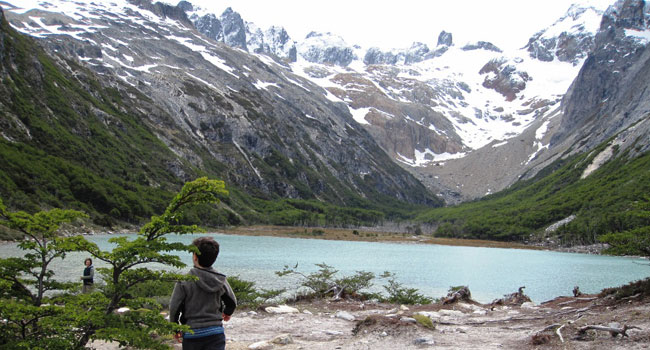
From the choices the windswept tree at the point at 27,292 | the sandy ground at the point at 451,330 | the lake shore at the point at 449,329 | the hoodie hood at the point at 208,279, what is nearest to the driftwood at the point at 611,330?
the lake shore at the point at 449,329

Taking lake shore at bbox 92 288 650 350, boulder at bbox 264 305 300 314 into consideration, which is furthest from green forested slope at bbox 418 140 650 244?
boulder at bbox 264 305 300 314

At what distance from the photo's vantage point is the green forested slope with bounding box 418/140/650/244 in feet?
390

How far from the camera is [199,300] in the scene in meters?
6.95

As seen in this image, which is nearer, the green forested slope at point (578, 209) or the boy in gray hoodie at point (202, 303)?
the boy in gray hoodie at point (202, 303)

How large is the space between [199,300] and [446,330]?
36.2 feet

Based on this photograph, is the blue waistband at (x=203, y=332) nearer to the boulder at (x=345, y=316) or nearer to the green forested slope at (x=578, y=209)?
the boulder at (x=345, y=316)

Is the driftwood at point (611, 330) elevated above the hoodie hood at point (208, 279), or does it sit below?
below

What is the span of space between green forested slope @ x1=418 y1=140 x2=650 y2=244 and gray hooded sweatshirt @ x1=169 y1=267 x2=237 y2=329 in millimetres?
116675

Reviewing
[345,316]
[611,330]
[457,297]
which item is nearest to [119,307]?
[611,330]

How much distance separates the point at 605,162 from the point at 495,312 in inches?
7332

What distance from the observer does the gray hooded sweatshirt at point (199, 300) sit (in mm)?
6879

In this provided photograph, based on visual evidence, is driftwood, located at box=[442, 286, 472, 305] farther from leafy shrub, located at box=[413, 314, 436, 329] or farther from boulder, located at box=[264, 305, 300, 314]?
leafy shrub, located at box=[413, 314, 436, 329]

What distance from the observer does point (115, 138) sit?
154125 millimetres

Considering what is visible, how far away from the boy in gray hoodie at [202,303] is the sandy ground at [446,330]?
647 centimetres
